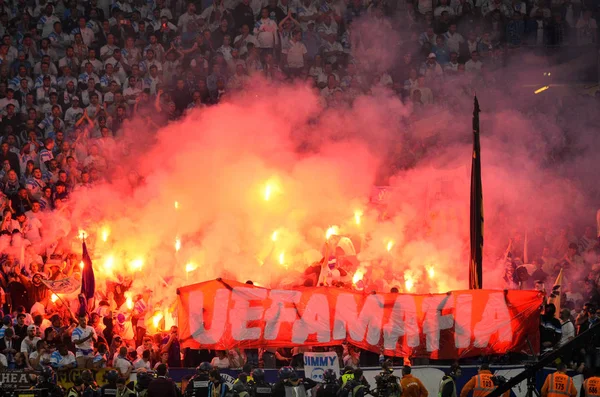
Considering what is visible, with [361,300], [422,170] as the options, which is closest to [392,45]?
[422,170]

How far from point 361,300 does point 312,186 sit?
5175 mm

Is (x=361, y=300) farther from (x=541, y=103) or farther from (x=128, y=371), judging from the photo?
(x=541, y=103)

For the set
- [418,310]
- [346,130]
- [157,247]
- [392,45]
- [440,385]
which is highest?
[392,45]

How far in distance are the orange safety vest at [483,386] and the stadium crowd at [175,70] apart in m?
3.50

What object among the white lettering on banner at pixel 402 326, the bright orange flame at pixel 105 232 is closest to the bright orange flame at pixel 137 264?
the bright orange flame at pixel 105 232

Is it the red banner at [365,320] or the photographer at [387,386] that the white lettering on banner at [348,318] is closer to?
the red banner at [365,320]

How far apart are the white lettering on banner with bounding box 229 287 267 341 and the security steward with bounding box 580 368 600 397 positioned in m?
3.37

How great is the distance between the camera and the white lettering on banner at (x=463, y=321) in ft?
39.1

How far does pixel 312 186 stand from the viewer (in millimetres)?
17031

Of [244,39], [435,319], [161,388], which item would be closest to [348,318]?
[435,319]

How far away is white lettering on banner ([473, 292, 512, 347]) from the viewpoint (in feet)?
39.0

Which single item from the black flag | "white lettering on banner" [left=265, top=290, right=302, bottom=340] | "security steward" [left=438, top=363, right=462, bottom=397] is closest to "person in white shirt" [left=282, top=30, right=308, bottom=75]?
the black flag

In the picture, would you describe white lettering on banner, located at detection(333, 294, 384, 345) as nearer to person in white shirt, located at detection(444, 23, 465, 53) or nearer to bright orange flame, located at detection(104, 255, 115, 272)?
bright orange flame, located at detection(104, 255, 115, 272)

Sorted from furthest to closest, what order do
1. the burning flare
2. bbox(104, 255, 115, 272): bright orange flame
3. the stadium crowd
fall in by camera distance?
1. the burning flare
2. the stadium crowd
3. bbox(104, 255, 115, 272): bright orange flame
